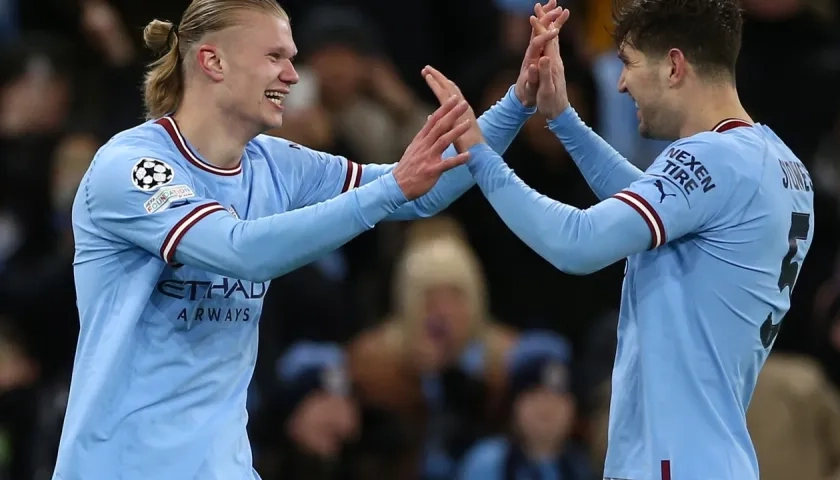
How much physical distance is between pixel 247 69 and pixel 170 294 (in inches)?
30.3

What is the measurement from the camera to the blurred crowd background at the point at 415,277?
784 cm

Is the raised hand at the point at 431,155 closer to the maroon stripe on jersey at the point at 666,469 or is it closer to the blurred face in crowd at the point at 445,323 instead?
the maroon stripe on jersey at the point at 666,469

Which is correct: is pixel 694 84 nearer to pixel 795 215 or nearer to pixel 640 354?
pixel 795 215

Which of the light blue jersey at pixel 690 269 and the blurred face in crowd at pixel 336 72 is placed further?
the blurred face in crowd at pixel 336 72

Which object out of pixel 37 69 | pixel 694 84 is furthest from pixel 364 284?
pixel 694 84

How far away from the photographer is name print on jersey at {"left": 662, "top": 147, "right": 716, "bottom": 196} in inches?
184

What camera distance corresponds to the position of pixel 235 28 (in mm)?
5070

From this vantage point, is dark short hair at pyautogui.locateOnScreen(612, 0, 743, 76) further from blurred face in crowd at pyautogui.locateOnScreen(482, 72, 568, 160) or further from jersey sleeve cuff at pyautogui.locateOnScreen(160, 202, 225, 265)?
blurred face in crowd at pyautogui.locateOnScreen(482, 72, 568, 160)

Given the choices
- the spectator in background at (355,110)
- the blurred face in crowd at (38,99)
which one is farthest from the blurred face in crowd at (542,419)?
the blurred face in crowd at (38,99)

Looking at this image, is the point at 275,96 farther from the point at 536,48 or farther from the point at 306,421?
the point at 306,421

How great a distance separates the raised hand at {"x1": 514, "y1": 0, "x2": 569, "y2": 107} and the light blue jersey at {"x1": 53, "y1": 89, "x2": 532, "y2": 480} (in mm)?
813

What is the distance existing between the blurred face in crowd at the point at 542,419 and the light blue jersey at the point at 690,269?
2.80 m

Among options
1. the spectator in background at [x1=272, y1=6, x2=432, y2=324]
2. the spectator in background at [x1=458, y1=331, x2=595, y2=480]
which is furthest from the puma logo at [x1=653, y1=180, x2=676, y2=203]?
the spectator in background at [x1=272, y1=6, x2=432, y2=324]

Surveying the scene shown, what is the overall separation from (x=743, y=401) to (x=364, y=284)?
4.38 meters
